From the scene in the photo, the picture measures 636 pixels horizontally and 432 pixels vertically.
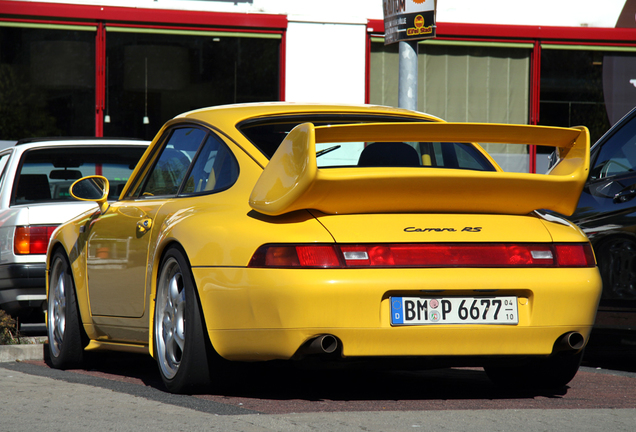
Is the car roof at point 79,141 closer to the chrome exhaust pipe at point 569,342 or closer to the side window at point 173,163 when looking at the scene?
the side window at point 173,163

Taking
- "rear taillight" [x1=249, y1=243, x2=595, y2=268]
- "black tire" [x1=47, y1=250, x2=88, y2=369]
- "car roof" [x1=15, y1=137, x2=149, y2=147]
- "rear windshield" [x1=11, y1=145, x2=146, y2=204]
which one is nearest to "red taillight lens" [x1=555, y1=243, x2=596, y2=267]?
"rear taillight" [x1=249, y1=243, x2=595, y2=268]

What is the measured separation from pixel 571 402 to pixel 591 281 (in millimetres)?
622

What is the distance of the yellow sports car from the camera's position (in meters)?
4.36

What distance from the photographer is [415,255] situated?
Answer: 4430mm

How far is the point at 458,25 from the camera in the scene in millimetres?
14789

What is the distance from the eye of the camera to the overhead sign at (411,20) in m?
8.32

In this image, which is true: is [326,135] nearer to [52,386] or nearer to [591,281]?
[591,281]

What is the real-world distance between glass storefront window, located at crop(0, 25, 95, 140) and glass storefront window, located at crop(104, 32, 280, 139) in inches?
12.1

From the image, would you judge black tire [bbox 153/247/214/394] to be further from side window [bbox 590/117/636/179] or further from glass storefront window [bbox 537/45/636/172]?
glass storefront window [bbox 537/45/636/172]

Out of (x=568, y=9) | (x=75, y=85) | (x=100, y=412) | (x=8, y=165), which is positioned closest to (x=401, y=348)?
(x=100, y=412)

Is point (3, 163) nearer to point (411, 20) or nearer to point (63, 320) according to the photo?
point (63, 320)

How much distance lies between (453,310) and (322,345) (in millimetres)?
588

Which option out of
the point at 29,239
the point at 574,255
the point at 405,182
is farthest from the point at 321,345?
the point at 29,239

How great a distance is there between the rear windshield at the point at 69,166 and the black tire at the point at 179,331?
11.2ft
